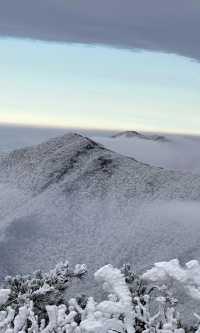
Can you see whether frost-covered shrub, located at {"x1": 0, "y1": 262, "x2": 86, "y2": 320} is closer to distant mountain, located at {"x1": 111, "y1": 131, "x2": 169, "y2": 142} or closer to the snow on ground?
the snow on ground

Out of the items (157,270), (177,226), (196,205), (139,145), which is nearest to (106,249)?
(177,226)

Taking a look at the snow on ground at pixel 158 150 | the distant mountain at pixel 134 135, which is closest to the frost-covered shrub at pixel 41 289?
the snow on ground at pixel 158 150

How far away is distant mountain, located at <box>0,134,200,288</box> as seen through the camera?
14469 mm

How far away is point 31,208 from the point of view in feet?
57.7

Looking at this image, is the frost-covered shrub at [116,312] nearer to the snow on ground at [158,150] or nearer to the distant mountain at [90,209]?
the distant mountain at [90,209]

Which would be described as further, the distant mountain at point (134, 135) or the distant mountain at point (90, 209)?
the distant mountain at point (134, 135)

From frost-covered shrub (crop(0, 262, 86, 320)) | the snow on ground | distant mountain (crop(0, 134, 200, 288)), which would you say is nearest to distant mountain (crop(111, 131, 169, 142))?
the snow on ground

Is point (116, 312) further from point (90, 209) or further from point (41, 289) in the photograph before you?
point (90, 209)

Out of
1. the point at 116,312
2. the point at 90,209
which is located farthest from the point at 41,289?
the point at 90,209

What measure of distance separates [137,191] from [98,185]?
3.72ft

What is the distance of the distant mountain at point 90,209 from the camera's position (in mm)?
14469

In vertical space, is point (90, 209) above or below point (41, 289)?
below

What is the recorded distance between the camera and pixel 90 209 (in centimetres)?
1692

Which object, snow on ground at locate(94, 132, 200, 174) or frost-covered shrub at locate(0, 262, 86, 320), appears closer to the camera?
frost-covered shrub at locate(0, 262, 86, 320)
